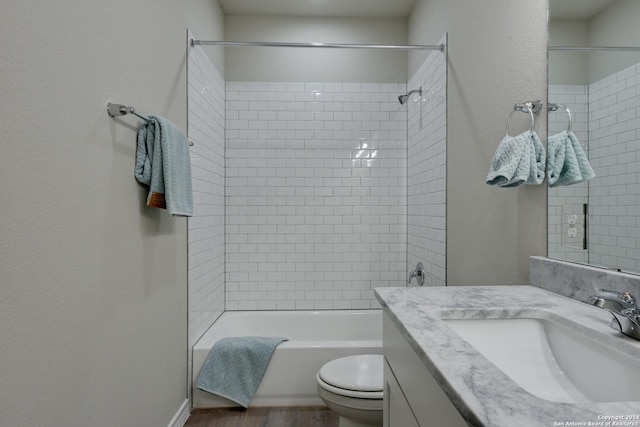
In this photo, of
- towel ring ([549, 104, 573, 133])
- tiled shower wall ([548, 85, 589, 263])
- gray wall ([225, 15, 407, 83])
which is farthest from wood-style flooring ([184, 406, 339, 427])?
gray wall ([225, 15, 407, 83])

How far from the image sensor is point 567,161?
134cm

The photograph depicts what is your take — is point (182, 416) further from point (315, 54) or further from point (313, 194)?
point (315, 54)

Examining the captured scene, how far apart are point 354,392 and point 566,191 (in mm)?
1259

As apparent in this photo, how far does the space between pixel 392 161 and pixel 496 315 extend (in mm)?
2181

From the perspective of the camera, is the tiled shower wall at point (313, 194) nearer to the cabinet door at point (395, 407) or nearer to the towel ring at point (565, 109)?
the towel ring at point (565, 109)

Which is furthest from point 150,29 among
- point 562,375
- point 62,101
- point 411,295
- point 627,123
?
point 562,375

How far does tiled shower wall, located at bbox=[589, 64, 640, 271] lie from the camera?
106cm

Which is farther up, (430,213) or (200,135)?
(200,135)

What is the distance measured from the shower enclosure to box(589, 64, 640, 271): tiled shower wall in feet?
5.94

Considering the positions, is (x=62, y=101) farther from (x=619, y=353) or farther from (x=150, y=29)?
(x=619, y=353)

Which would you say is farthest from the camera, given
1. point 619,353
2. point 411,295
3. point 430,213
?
point 430,213

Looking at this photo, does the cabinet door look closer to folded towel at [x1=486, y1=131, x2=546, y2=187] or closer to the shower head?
folded towel at [x1=486, y1=131, x2=546, y2=187]

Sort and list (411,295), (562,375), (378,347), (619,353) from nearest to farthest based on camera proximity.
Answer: (619,353) → (562,375) → (411,295) → (378,347)

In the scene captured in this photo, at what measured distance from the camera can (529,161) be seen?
1397 millimetres
